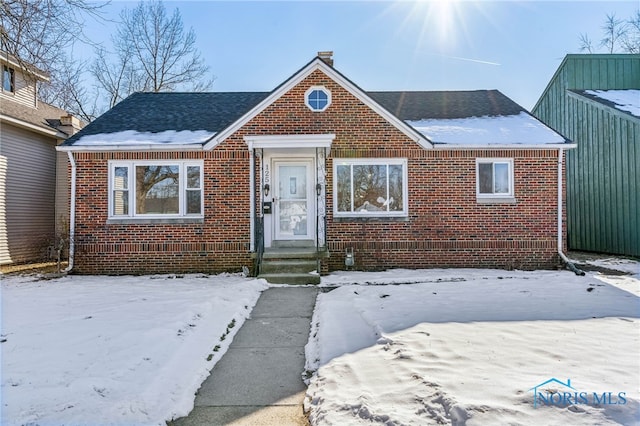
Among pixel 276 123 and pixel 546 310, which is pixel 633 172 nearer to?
pixel 546 310

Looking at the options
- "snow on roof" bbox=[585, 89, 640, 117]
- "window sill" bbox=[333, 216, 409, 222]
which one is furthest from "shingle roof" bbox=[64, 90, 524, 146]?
"snow on roof" bbox=[585, 89, 640, 117]

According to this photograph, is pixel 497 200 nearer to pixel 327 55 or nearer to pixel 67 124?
pixel 327 55

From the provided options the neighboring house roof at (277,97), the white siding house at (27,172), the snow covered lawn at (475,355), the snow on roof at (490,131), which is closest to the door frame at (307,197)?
the neighboring house roof at (277,97)

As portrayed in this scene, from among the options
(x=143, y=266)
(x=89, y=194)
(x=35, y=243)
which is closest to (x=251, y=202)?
(x=143, y=266)

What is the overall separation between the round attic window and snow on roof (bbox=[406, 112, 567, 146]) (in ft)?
8.78

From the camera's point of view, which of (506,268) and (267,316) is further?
(506,268)

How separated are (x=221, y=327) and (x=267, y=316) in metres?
0.92

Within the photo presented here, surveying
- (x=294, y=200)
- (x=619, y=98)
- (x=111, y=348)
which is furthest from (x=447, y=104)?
(x=111, y=348)

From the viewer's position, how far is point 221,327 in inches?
232

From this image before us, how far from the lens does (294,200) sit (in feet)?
35.2

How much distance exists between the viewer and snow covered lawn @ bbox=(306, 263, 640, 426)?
3.12 meters

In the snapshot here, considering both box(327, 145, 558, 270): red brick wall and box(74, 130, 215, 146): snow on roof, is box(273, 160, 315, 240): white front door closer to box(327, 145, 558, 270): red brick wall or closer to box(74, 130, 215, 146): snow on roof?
box(327, 145, 558, 270): red brick wall

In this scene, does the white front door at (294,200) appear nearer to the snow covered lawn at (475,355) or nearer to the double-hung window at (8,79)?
the snow covered lawn at (475,355)

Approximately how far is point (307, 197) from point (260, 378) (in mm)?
6809
